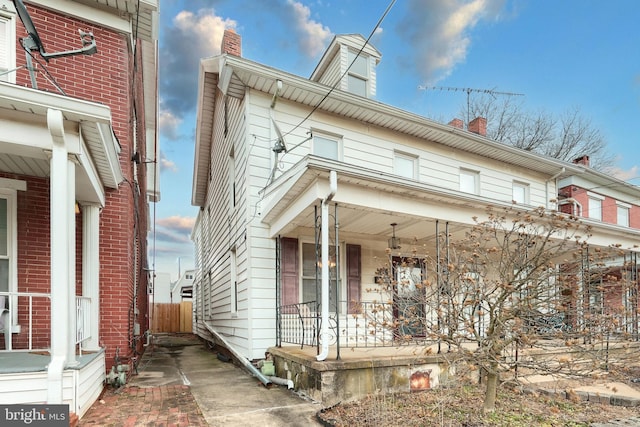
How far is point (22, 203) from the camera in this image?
5.75 m

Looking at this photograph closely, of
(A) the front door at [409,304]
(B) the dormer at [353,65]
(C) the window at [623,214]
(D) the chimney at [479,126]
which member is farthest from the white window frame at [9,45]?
(C) the window at [623,214]

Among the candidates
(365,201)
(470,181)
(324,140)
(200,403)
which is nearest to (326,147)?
(324,140)

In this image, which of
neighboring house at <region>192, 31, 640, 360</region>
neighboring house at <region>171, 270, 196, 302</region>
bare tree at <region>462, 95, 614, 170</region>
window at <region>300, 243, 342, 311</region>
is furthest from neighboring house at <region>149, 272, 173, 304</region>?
window at <region>300, 243, 342, 311</region>

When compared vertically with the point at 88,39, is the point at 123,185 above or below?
below

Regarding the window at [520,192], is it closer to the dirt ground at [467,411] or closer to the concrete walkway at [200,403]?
the dirt ground at [467,411]

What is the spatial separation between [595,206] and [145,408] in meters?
15.1

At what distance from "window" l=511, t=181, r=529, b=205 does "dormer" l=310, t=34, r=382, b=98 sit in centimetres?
517

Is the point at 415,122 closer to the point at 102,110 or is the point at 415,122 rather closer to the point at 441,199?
the point at 441,199

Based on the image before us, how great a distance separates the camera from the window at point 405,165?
9.58 metres

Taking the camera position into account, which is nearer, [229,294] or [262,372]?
[262,372]

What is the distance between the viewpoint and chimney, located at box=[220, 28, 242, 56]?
8.98m

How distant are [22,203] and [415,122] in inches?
308

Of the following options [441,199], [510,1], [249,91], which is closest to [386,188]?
[441,199]

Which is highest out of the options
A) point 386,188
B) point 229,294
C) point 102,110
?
point 102,110
